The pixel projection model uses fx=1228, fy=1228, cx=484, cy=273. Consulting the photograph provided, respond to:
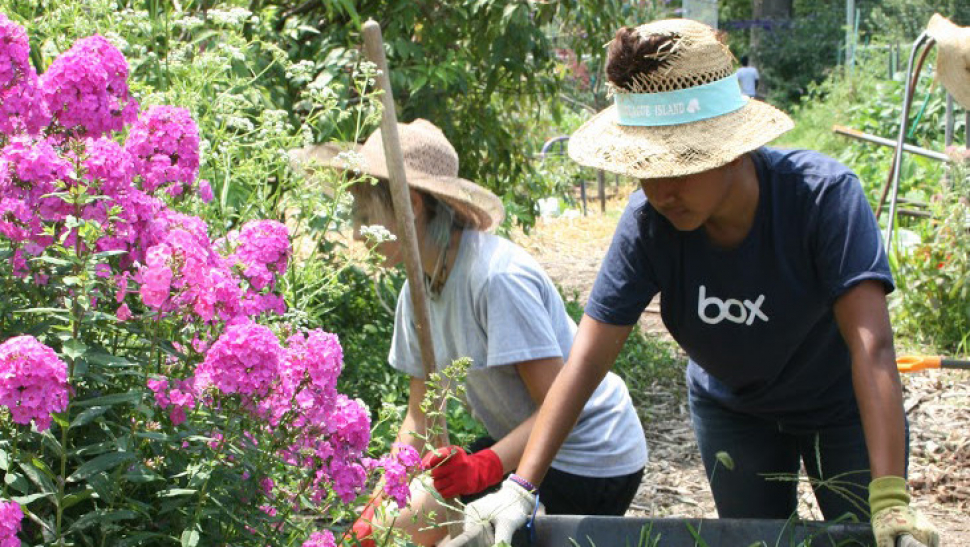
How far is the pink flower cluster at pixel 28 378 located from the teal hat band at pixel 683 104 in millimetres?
1149

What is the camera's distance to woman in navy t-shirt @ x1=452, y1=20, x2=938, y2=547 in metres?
2.07

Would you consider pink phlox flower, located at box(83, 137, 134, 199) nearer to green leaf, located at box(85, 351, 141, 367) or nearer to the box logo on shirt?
green leaf, located at box(85, 351, 141, 367)

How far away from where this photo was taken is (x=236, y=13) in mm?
2686

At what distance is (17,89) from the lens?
166cm

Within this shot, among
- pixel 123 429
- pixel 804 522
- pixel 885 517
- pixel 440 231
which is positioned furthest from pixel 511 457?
pixel 123 429

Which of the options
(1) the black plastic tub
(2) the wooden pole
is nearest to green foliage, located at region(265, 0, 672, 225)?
(2) the wooden pole

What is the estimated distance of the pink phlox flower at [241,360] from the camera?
1.51 metres

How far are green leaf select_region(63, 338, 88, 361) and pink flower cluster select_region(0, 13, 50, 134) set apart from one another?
1.17ft

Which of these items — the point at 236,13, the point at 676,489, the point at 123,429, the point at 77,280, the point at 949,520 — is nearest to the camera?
the point at 77,280

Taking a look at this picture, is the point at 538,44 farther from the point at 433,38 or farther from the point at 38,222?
the point at 38,222

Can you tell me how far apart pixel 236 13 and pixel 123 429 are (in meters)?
1.32

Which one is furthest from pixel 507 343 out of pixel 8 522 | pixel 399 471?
pixel 8 522

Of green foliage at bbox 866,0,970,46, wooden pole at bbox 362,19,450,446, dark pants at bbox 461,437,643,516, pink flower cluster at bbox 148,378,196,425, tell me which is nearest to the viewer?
pink flower cluster at bbox 148,378,196,425

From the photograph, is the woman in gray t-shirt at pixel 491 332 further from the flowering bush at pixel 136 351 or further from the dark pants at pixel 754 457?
the flowering bush at pixel 136 351
